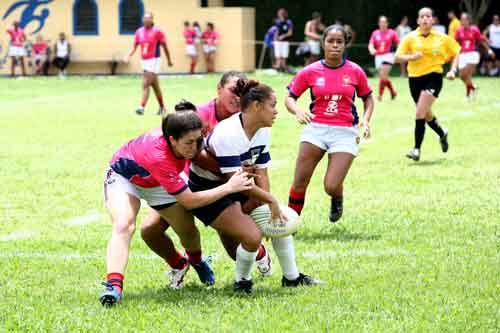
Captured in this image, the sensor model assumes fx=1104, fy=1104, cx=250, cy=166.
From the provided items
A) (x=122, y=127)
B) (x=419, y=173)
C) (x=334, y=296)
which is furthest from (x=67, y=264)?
(x=122, y=127)

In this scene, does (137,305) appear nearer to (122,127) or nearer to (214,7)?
(122,127)

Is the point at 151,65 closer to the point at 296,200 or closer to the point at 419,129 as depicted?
the point at 419,129

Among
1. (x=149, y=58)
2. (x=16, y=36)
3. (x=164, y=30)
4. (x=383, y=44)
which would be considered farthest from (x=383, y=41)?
(x=16, y=36)

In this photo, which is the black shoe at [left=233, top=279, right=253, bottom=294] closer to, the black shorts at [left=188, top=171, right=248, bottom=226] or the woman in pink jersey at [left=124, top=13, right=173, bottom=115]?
the black shorts at [left=188, top=171, right=248, bottom=226]

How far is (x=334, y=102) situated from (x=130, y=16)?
31589 mm

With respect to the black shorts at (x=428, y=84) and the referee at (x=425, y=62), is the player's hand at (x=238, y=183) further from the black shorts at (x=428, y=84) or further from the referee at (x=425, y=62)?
the black shorts at (x=428, y=84)

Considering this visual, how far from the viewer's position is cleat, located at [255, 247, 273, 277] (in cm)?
752

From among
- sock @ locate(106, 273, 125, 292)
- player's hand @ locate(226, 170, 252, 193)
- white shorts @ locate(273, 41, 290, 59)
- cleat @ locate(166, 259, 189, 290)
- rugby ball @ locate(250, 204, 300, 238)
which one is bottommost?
white shorts @ locate(273, 41, 290, 59)

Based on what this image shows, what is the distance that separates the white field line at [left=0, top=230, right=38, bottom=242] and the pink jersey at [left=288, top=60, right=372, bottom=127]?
2.54 metres

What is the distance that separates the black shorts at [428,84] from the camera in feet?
47.0

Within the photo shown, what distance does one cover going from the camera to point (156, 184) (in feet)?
22.5

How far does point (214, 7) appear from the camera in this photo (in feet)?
132

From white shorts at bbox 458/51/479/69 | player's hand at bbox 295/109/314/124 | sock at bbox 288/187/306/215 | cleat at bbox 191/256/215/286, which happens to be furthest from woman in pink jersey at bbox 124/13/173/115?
cleat at bbox 191/256/215/286

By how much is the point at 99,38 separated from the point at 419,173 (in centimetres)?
2865
